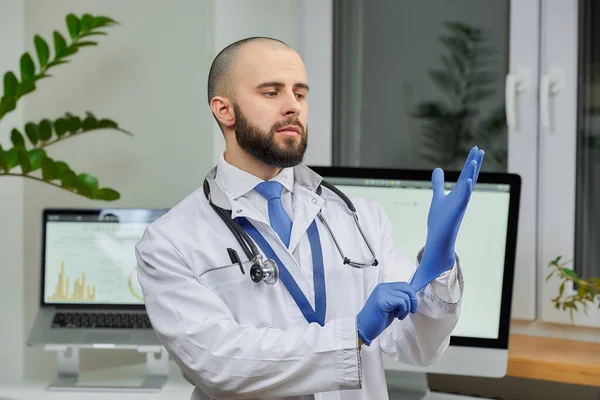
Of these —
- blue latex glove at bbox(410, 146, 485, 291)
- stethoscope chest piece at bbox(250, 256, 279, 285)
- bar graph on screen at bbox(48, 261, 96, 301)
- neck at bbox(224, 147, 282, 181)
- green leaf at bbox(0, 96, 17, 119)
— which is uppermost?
green leaf at bbox(0, 96, 17, 119)

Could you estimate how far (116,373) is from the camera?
90.5 inches

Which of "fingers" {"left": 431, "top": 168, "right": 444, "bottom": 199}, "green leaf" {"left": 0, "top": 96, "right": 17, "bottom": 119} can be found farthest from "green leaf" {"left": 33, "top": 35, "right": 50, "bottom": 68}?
"fingers" {"left": 431, "top": 168, "right": 444, "bottom": 199}

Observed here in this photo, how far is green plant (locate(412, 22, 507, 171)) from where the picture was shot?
250 centimetres

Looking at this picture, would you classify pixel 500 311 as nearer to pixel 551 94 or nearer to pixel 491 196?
pixel 491 196

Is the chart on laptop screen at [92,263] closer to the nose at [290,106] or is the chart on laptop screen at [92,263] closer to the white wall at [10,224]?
the white wall at [10,224]

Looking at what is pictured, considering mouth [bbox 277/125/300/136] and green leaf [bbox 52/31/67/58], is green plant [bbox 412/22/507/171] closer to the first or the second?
green leaf [bbox 52/31/67/58]

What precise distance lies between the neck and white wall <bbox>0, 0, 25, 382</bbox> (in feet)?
4.47

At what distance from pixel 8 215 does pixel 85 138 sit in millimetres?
354

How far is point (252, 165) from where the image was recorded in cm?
153

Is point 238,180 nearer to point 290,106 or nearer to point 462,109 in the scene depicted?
point 290,106

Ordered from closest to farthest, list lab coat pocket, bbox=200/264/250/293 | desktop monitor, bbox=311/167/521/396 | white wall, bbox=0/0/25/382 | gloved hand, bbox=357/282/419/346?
gloved hand, bbox=357/282/419/346, lab coat pocket, bbox=200/264/250/293, desktop monitor, bbox=311/167/521/396, white wall, bbox=0/0/25/382

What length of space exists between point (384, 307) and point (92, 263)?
1.21m

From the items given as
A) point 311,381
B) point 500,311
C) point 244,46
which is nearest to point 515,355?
point 500,311

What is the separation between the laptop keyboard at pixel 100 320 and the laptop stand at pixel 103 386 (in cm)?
7
